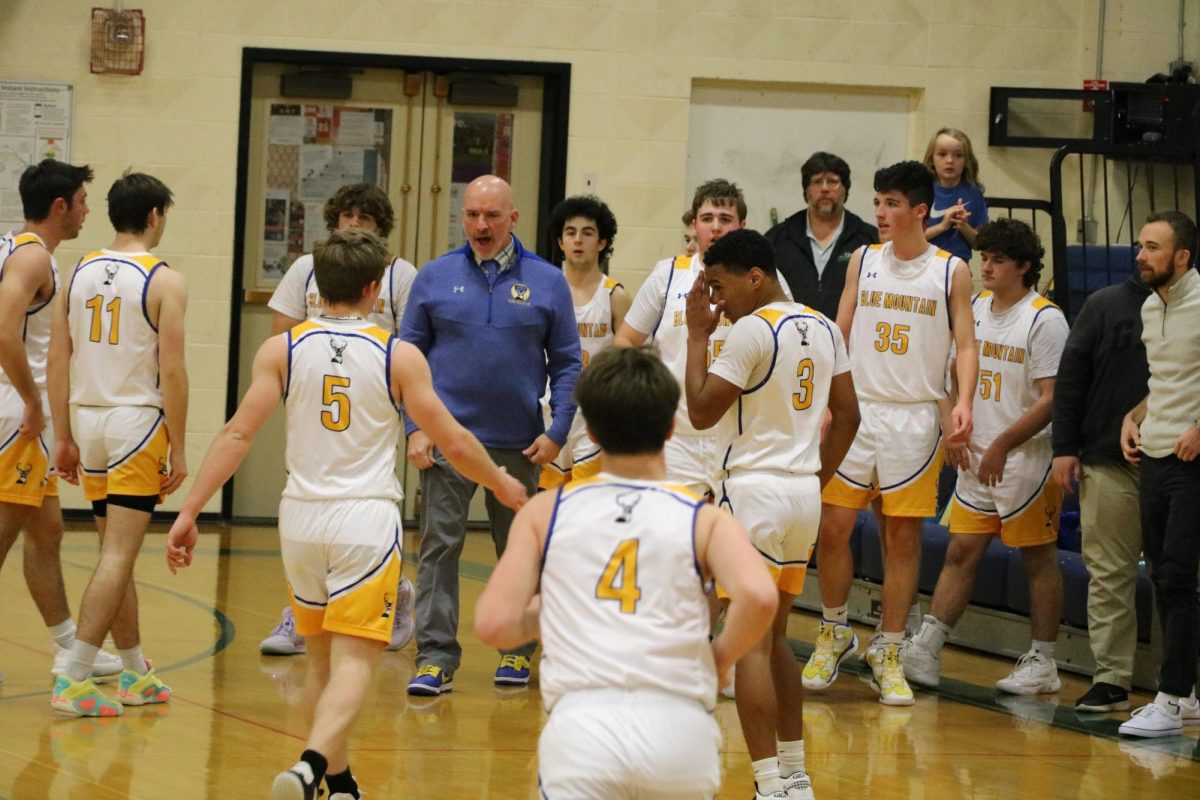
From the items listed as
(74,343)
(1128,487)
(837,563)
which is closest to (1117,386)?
(1128,487)

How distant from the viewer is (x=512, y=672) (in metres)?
6.45

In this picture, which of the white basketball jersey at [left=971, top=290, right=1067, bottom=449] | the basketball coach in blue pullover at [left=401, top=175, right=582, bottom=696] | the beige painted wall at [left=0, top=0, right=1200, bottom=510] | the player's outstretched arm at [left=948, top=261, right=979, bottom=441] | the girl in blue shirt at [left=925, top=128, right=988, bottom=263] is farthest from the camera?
the beige painted wall at [left=0, top=0, right=1200, bottom=510]

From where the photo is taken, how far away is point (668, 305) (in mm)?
6531

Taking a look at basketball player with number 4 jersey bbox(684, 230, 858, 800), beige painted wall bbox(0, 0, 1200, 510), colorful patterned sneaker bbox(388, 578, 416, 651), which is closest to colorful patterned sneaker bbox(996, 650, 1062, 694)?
basketball player with number 4 jersey bbox(684, 230, 858, 800)

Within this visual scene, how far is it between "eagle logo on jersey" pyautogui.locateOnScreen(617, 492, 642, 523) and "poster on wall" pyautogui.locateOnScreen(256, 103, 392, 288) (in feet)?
26.3

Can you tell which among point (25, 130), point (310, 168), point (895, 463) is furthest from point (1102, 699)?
point (25, 130)

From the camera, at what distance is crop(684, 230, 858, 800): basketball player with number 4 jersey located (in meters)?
4.72

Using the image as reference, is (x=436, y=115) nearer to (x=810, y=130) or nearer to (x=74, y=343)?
(x=810, y=130)

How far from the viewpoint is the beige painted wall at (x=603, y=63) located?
10320mm

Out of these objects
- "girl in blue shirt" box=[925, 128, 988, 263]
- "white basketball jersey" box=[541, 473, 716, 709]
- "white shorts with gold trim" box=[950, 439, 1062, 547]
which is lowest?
"white shorts with gold trim" box=[950, 439, 1062, 547]

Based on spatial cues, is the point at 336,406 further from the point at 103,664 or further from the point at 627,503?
the point at 103,664

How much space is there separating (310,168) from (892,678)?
19.5 ft

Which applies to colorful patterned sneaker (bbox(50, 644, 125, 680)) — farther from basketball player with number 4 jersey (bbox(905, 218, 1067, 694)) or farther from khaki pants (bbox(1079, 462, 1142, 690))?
A: khaki pants (bbox(1079, 462, 1142, 690))

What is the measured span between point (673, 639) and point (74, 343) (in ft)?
11.0
